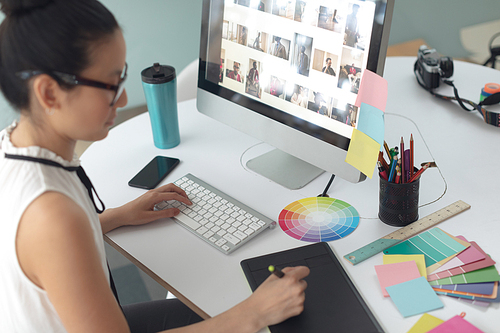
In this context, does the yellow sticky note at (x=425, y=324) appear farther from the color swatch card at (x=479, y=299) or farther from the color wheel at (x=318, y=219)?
the color wheel at (x=318, y=219)

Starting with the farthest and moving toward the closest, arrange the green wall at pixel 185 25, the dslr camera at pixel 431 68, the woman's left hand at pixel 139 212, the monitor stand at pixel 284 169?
1. the green wall at pixel 185 25
2. the dslr camera at pixel 431 68
3. the monitor stand at pixel 284 169
4. the woman's left hand at pixel 139 212

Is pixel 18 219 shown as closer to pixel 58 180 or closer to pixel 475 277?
pixel 58 180

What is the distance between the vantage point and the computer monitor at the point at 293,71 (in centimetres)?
86

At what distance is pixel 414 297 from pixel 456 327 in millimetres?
80

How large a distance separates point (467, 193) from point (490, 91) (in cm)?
53

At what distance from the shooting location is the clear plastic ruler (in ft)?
2.80

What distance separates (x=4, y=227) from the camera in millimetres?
655

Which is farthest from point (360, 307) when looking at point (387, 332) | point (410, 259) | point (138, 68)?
point (138, 68)

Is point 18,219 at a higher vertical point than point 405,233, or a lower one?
higher

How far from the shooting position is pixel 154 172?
45.2 inches

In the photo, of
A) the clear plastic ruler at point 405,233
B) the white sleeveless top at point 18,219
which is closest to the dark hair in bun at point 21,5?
the white sleeveless top at point 18,219

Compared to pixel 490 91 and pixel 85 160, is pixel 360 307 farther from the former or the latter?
pixel 490 91

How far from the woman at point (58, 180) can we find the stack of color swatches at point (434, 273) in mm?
183

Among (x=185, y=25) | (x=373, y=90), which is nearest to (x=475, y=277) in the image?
(x=373, y=90)
